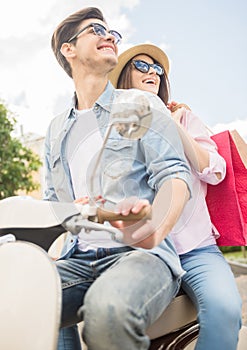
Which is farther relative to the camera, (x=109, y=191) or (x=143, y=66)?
(x=143, y=66)

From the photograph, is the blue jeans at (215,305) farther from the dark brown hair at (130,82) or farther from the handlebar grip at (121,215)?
the dark brown hair at (130,82)

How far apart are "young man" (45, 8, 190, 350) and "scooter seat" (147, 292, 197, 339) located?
167 millimetres

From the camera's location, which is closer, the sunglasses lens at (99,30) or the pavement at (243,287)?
the sunglasses lens at (99,30)

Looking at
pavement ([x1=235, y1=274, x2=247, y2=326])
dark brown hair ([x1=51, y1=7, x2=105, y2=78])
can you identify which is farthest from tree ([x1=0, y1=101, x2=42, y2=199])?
dark brown hair ([x1=51, y1=7, x2=105, y2=78])

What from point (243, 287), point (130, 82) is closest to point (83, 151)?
point (130, 82)

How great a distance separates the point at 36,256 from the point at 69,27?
0.71 metres

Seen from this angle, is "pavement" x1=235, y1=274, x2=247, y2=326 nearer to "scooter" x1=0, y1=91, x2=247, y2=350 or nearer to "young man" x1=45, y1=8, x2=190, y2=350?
"young man" x1=45, y1=8, x2=190, y2=350

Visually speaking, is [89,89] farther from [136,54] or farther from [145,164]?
[136,54]

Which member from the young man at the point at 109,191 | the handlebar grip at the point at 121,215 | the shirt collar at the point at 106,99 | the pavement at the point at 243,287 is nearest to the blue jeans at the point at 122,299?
the young man at the point at 109,191

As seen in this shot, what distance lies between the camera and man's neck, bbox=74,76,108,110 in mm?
1285

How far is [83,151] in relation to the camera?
3.89 ft

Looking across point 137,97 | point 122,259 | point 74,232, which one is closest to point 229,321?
point 122,259

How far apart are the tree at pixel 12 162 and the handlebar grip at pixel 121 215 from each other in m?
6.71

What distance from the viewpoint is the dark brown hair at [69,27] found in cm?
134
